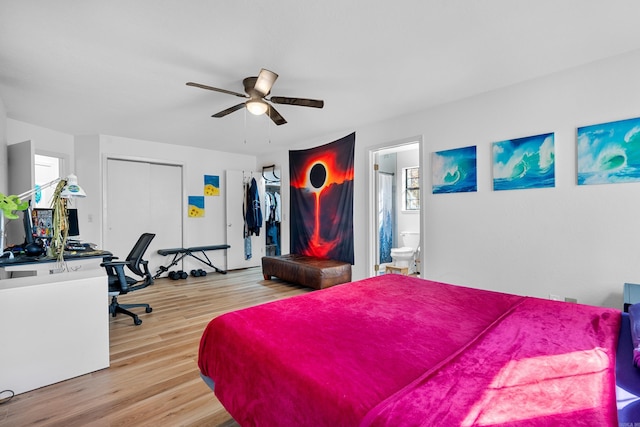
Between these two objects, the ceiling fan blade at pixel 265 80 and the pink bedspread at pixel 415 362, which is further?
the ceiling fan blade at pixel 265 80

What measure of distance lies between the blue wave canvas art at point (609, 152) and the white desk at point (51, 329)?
161 inches

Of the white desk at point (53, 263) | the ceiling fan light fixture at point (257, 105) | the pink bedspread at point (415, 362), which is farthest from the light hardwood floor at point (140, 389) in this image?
the ceiling fan light fixture at point (257, 105)

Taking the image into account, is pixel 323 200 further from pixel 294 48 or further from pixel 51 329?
pixel 51 329

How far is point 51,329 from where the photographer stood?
208cm

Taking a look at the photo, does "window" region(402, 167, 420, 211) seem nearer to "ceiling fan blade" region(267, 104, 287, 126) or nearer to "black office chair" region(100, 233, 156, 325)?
"ceiling fan blade" region(267, 104, 287, 126)

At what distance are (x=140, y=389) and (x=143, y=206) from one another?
153 inches

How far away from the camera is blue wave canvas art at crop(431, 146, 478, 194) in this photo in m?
3.21

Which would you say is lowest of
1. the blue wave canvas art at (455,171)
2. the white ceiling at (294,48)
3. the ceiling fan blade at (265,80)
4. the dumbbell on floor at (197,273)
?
the dumbbell on floor at (197,273)

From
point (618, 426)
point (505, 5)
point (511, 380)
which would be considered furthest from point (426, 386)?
point (505, 5)

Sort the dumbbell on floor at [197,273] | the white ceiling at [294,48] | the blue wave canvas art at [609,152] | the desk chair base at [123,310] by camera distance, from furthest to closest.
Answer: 1. the dumbbell on floor at [197,273]
2. the desk chair base at [123,310]
3. the blue wave canvas art at [609,152]
4. the white ceiling at [294,48]

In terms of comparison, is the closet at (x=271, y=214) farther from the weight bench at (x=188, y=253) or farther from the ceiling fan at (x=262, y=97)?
the ceiling fan at (x=262, y=97)

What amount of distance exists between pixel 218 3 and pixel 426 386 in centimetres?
222

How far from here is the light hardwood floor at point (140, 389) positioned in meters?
1.70

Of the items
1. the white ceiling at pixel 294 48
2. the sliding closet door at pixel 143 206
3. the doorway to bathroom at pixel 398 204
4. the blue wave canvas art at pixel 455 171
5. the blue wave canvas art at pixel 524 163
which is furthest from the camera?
the doorway to bathroom at pixel 398 204
